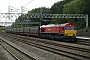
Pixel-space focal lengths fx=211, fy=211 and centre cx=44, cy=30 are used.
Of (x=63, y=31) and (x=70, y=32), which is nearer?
(x=70, y=32)

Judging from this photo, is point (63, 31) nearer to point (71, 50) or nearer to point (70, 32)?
point (70, 32)

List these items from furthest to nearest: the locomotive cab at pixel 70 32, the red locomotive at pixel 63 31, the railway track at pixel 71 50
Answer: the red locomotive at pixel 63 31, the locomotive cab at pixel 70 32, the railway track at pixel 71 50

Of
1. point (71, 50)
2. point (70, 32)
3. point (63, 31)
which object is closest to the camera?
point (71, 50)

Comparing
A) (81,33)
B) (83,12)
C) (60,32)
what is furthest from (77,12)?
(60,32)

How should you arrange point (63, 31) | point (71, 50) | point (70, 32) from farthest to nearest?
point (63, 31) → point (70, 32) → point (71, 50)

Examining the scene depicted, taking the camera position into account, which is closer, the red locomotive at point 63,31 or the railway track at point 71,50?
the railway track at point 71,50

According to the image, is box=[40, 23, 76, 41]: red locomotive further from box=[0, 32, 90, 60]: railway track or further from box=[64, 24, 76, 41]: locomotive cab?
box=[0, 32, 90, 60]: railway track

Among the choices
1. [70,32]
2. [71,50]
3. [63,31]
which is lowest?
[71,50]

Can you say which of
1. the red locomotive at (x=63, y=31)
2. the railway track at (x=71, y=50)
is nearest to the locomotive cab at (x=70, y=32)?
the red locomotive at (x=63, y=31)

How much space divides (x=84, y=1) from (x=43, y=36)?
31.2 metres

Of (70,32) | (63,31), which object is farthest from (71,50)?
(63,31)

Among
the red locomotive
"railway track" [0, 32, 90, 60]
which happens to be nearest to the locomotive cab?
the red locomotive

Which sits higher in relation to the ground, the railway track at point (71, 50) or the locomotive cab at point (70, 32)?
the locomotive cab at point (70, 32)

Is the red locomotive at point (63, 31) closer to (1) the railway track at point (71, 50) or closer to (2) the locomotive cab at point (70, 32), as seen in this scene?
(2) the locomotive cab at point (70, 32)
